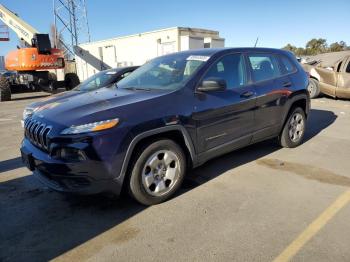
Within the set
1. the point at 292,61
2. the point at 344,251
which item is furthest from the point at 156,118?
the point at 292,61

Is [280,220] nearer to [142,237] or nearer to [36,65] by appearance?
[142,237]

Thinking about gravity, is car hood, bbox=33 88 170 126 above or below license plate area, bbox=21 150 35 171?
above

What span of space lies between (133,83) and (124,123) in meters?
1.36

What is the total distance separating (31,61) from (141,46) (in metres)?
5.94

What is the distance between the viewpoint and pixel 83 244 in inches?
115

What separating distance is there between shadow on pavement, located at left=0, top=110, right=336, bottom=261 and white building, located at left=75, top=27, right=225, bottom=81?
12.6 m

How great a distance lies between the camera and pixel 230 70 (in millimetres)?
4336

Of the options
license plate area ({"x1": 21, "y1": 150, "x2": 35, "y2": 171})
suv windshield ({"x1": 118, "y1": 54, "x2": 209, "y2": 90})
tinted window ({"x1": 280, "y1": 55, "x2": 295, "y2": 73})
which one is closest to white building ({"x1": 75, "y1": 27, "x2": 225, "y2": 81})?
tinted window ({"x1": 280, "y1": 55, "x2": 295, "y2": 73})

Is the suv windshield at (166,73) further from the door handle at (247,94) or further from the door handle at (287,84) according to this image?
the door handle at (287,84)

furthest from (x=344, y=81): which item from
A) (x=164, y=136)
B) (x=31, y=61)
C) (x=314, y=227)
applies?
(x=31, y=61)

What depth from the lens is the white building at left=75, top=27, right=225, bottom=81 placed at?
16.2 meters

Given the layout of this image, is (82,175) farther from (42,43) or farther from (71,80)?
(71,80)

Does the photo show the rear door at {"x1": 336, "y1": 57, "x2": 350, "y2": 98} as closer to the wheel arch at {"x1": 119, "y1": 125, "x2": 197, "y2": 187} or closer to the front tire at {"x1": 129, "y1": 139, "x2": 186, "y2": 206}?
the wheel arch at {"x1": 119, "y1": 125, "x2": 197, "y2": 187}

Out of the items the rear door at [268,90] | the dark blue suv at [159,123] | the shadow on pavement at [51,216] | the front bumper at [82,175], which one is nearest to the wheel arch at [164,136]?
the dark blue suv at [159,123]
